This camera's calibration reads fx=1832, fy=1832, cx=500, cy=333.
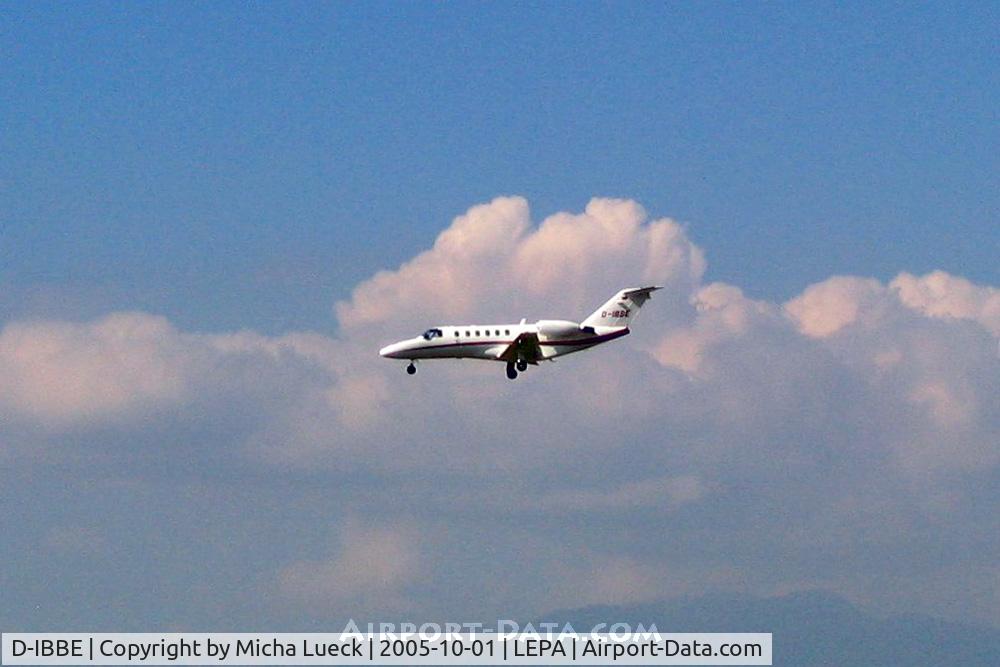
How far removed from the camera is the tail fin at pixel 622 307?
14638cm

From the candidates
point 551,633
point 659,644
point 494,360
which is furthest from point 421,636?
point 494,360

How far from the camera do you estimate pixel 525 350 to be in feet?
459

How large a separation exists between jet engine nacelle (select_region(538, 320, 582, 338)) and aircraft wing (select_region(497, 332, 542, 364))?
76 cm

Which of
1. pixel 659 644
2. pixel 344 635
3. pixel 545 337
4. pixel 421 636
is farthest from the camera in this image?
pixel 545 337

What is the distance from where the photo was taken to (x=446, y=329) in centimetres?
14325

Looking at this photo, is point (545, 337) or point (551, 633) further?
point (545, 337)

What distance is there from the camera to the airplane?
140 metres

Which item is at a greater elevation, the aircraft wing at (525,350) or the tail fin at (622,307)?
the tail fin at (622,307)

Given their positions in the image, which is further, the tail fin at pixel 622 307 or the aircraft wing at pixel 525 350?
the tail fin at pixel 622 307

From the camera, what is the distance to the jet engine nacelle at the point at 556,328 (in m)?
140

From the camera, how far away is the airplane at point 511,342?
140 m

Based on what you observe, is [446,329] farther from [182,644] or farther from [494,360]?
[182,644]

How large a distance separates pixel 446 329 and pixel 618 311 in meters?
14.2

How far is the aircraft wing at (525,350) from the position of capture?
13925 centimetres
